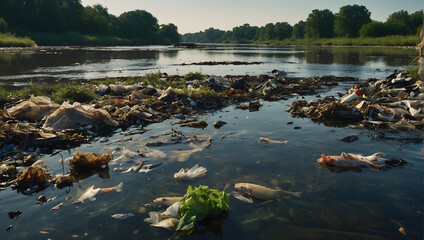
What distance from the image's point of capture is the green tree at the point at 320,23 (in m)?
118

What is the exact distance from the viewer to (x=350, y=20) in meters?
104

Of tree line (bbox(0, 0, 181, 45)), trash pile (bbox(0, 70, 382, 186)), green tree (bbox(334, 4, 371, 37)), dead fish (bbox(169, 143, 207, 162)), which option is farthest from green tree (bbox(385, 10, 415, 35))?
dead fish (bbox(169, 143, 207, 162))

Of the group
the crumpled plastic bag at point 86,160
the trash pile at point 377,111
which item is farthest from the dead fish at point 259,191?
the trash pile at point 377,111

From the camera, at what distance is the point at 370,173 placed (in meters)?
4.74

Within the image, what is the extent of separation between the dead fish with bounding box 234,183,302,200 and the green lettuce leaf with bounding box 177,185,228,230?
634 mm

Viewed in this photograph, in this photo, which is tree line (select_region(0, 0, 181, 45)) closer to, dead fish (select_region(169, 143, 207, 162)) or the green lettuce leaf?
dead fish (select_region(169, 143, 207, 162))

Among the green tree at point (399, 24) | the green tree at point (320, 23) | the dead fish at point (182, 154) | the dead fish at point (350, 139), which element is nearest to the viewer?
the dead fish at point (182, 154)

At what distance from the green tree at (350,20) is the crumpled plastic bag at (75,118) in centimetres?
11186

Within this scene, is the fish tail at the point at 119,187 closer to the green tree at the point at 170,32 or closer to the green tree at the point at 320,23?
the green tree at the point at 320,23

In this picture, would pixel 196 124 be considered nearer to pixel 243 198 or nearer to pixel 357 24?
pixel 243 198

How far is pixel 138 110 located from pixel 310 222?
631 cm

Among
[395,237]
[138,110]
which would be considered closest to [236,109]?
[138,110]

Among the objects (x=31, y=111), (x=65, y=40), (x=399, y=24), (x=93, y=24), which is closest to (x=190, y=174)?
(x=31, y=111)

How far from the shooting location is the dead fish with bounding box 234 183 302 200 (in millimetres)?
3979
